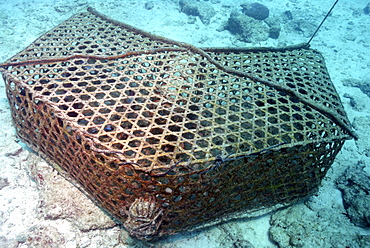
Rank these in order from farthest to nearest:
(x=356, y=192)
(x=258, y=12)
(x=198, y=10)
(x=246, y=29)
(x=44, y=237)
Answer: (x=258, y=12), (x=198, y=10), (x=246, y=29), (x=356, y=192), (x=44, y=237)

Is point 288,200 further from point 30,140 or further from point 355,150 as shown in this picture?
point 30,140

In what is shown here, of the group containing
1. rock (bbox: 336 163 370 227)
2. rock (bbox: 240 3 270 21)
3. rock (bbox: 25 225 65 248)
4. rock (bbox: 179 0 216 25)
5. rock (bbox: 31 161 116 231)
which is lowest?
rock (bbox: 25 225 65 248)

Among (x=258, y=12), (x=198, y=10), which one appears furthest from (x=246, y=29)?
(x=198, y=10)

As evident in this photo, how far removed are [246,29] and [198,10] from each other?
202cm

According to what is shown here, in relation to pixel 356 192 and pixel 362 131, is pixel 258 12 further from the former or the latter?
pixel 356 192

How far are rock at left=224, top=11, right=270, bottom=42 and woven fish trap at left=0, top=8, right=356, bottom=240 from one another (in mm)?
3699

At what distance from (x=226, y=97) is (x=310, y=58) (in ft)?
7.01

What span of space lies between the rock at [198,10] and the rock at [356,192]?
21.5 ft

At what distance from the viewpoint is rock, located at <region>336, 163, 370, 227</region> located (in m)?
3.75

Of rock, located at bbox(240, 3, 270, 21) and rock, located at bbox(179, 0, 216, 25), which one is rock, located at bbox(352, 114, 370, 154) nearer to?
rock, located at bbox(240, 3, 270, 21)

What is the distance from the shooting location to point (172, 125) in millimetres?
2959

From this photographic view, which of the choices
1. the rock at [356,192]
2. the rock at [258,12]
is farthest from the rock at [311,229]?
the rock at [258,12]

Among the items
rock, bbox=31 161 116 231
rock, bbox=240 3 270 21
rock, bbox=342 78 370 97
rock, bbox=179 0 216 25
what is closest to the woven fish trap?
rock, bbox=31 161 116 231

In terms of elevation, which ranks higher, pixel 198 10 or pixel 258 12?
pixel 258 12
